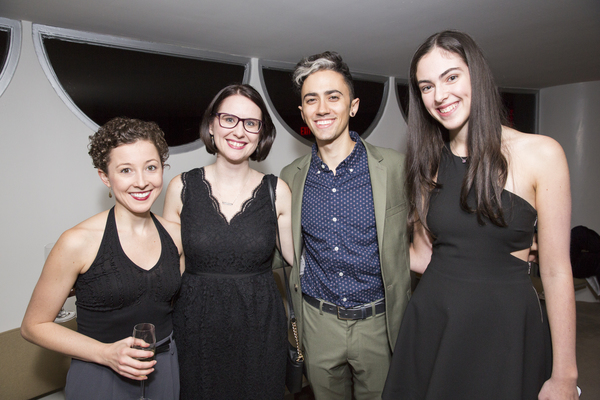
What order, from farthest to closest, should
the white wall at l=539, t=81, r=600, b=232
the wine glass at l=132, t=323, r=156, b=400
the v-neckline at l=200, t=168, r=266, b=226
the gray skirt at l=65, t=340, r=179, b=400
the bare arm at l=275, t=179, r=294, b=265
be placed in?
the white wall at l=539, t=81, r=600, b=232
the bare arm at l=275, t=179, r=294, b=265
the v-neckline at l=200, t=168, r=266, b=226
the gray skirt at l=65, t=340, r=179, b=400
the wine glass at l=132, t=323, r=156, b=400

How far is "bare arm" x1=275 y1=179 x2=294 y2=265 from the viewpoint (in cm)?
199

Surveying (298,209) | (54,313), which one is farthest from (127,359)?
(298,209)

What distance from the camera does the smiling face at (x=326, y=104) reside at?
1861 millimetres

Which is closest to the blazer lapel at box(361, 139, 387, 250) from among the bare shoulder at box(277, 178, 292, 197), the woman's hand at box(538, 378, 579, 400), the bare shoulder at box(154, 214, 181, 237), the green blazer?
the green blazer

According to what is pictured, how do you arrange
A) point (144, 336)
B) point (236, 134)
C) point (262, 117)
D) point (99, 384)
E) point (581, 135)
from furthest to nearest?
point (581, 135)
point (262, 117)
point (236, 134)
point (99, 384)
point (144, 336)

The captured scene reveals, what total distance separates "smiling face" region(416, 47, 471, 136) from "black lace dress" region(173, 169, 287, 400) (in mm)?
982

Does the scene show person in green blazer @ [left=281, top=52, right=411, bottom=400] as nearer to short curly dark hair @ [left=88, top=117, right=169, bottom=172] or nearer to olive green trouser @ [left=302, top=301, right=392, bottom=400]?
olive green trouser @ [left=302, top=301, right=392, bottom=400]

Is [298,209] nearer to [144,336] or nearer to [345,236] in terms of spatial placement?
[345,236]

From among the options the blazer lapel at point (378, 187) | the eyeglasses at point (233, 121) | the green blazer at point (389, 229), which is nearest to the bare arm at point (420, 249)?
the green blazer at point (389, 229)

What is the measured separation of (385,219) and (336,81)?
75 cm

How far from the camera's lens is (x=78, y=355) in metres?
1.32

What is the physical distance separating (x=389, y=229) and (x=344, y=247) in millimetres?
237

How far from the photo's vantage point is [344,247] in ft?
6.02

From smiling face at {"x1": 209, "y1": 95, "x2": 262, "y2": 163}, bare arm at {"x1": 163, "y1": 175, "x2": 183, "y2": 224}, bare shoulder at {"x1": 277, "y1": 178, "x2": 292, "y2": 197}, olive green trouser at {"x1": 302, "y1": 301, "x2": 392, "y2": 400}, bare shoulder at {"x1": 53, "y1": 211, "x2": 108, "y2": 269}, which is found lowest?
olive green trouser at {"x1": 302, "y1": 301, "x2": 392, "y2": 400}
